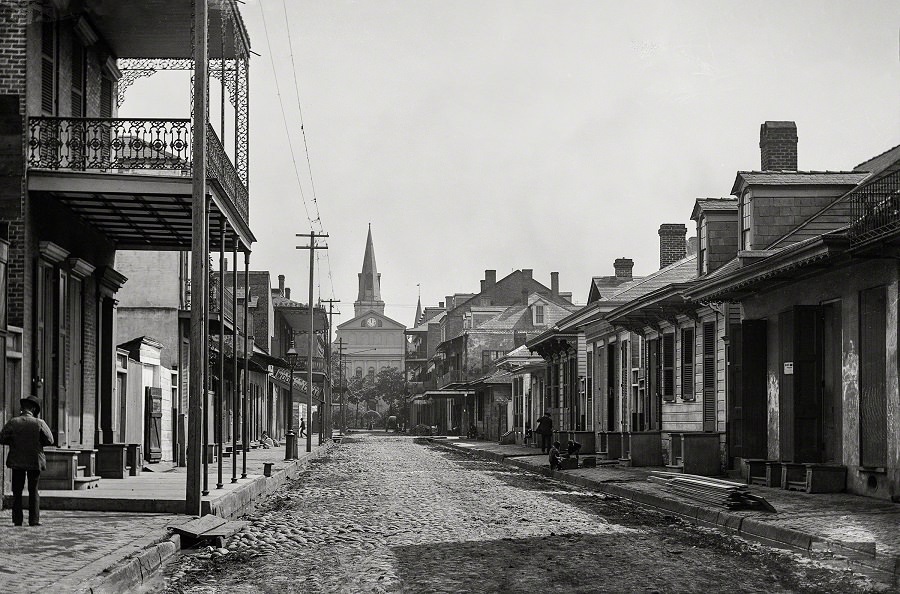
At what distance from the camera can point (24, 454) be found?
1307 cm

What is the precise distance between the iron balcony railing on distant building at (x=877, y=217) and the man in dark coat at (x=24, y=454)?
414 inches

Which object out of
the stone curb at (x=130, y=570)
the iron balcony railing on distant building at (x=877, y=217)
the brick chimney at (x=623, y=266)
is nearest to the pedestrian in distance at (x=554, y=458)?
the iron balcony railing on distant building at (x=877, y=217)

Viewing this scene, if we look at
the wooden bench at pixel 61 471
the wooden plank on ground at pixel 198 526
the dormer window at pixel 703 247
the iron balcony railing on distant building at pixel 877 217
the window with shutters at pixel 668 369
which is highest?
the dormer window at pixel 703 247

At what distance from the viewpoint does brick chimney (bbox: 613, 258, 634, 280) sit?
49344 mm

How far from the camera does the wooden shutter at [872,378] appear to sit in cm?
1791

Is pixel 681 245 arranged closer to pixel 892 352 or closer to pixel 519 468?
pixel 519 468

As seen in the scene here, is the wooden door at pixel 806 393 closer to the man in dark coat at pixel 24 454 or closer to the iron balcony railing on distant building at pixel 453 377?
the man in dark coat at pixel 24 454

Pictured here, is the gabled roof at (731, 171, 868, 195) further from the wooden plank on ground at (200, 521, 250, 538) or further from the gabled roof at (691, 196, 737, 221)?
the wooden plank on ground at (200, 521, 250, 538)

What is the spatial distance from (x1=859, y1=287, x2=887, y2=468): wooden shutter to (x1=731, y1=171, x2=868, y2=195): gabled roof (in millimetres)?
6241

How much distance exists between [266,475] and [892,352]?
41.4 ft

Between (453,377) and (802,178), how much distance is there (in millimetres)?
68275

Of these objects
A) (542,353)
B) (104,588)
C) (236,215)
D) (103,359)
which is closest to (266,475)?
(103,359)

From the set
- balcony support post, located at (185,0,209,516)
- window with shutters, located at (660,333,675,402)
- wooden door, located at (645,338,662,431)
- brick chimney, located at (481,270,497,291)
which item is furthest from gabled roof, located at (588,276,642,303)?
brick chimney, located at (481,270,497,291)

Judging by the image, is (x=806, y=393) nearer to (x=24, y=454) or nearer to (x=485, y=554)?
(x=485, y=554)
